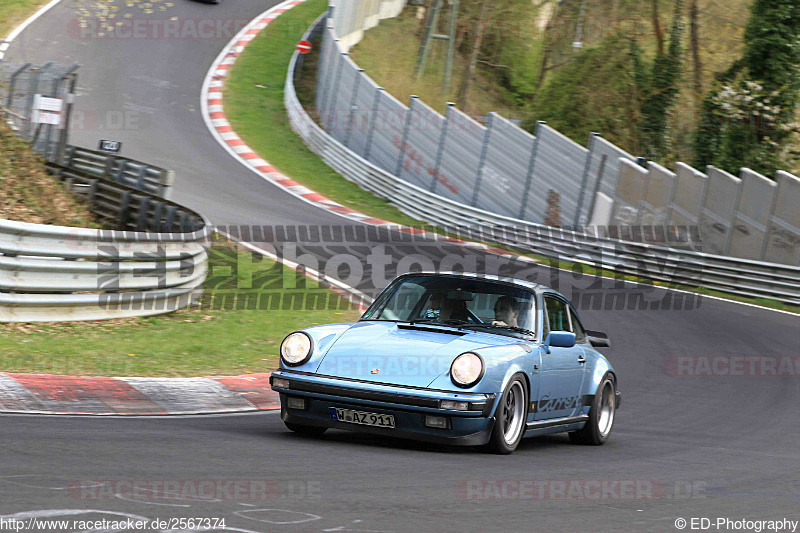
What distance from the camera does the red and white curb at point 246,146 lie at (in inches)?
940

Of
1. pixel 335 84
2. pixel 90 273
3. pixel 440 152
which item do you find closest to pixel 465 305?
pixel 90 273

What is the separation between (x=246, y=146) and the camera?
2930cm

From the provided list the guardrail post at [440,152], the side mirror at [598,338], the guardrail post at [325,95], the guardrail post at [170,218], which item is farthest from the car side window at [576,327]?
the guardrail post at [325,95]

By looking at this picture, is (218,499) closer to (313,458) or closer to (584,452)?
(313,458)

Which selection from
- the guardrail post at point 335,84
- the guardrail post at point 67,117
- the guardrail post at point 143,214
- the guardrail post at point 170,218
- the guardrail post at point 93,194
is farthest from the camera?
the guardrail post at point 335,84

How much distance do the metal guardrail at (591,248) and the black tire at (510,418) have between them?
13.7 meters

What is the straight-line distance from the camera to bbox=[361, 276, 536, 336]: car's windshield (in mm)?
7711

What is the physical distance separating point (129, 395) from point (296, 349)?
194 cm

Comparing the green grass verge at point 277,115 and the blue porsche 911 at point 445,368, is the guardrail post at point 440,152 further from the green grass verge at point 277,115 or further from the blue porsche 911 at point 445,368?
the blue porsche 911 at point 445,368

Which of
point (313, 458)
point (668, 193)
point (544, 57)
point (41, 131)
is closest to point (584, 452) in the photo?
point (313, 458)

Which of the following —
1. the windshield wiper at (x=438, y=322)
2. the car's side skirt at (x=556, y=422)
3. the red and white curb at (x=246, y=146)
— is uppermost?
the windshield wiper at (x=438, y=322)

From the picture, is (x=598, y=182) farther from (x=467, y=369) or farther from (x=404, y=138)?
(x=467, y=369)

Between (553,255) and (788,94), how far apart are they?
8.12m

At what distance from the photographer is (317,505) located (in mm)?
4855
